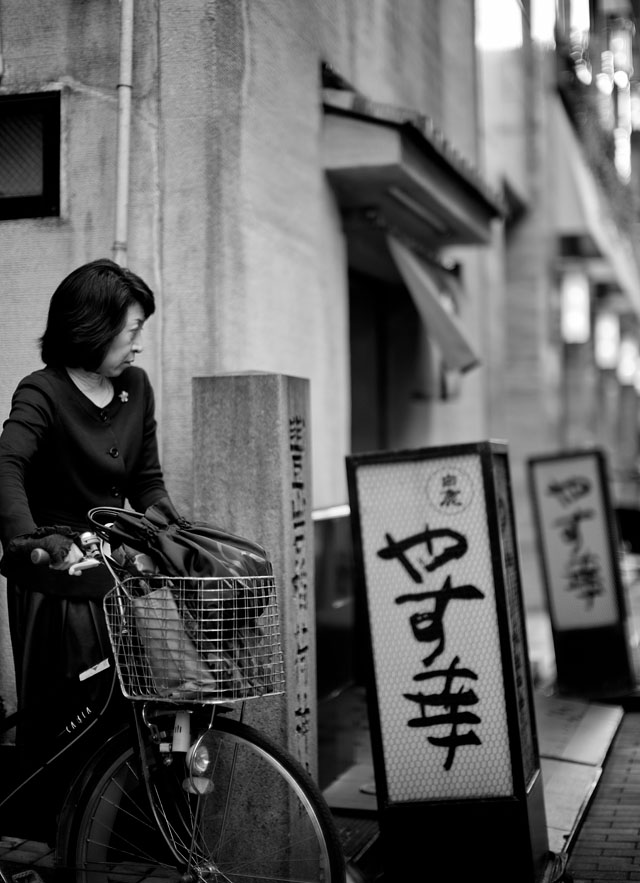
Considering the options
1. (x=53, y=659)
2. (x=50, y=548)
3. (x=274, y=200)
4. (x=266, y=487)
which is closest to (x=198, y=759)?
(x=53, y=659)

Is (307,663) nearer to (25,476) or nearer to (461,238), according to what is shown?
(25,476)


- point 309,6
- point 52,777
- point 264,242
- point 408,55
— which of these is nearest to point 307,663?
point 52,777

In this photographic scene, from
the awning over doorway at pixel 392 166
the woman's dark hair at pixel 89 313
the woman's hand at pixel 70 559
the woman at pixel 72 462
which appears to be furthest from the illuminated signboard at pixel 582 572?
the woman's hand at pixel 70 559

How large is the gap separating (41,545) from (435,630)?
1.98 metres

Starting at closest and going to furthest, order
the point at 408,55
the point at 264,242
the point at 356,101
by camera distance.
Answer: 1. the point at 264,242
2. the point at 356,101
3. the point at 408,55

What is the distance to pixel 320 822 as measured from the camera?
366cm

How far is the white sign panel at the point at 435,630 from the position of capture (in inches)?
192

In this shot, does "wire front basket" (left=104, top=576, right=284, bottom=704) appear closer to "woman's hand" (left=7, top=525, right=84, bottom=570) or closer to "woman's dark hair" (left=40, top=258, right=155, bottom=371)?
"woman's hand" (left=7, top=525, right=84, bottom=570)

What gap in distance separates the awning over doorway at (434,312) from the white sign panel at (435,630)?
325 centimetres

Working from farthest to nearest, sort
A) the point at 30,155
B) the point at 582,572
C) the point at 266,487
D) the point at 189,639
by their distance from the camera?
the point at 582,572, the point at 30,155, the point at 266,487, the point at 189,639

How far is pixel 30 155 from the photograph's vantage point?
5668 millimetres

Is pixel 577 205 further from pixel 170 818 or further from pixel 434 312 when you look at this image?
pixel 170 818

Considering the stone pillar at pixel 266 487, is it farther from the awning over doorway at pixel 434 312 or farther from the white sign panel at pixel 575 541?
the white sign panel at pixel 575 541

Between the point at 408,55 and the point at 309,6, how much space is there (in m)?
2.26
